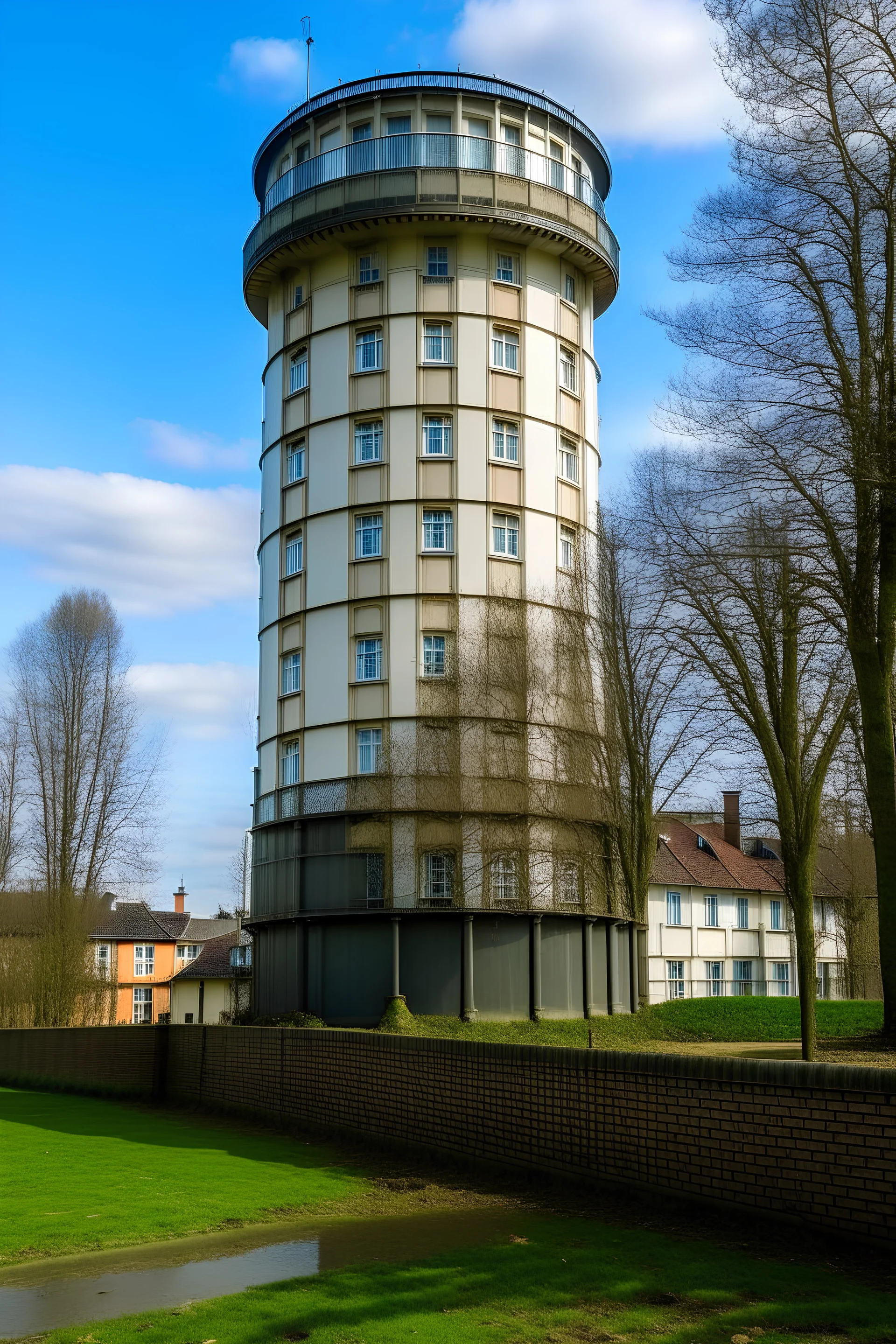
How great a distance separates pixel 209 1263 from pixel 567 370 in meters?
31.8

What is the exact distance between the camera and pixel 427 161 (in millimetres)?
35500

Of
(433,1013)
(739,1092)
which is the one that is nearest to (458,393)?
(433,1013)

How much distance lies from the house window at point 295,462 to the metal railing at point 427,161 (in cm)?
716

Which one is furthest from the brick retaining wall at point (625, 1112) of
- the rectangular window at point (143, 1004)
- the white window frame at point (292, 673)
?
the rectangular window at point (143, 1004)

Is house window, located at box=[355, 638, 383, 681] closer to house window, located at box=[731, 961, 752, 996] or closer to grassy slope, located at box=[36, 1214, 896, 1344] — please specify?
grassy slope, located at box=[36, 1214, 896, 1344]

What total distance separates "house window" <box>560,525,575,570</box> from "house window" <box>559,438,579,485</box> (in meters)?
1.49

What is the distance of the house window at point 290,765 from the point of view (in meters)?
35.1

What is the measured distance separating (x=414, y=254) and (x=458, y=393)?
4254mm

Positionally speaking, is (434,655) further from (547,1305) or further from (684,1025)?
(547,1305)

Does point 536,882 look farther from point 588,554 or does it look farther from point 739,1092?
point 739,1092

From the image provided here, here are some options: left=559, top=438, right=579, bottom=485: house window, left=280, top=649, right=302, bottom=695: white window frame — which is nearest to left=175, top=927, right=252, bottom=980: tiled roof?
left=280, top=649, right=302, bottom=695: white window frame

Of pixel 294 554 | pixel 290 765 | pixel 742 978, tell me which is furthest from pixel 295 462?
pixel 742 978

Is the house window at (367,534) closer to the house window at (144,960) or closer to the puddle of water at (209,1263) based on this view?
the puddle of water at (209,1263)

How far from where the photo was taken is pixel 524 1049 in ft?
39.3
